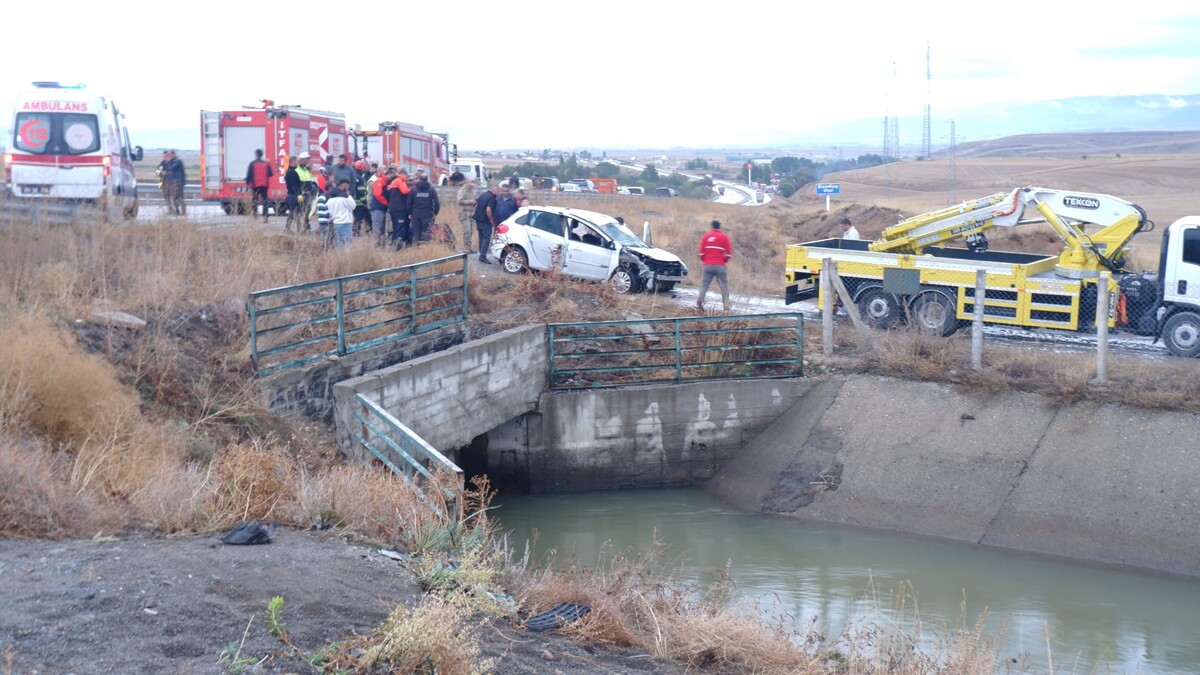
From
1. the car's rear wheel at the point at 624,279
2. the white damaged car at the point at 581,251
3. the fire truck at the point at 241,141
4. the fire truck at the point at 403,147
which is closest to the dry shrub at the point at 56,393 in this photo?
the white damaged car at the point at 581,251

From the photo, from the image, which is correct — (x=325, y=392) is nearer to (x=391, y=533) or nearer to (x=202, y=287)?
(x=202, y=287)

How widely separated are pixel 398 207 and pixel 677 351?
6.36m

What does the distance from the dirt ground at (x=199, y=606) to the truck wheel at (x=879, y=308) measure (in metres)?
12.3

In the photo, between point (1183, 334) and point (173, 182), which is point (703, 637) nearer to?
point (1183, 334)

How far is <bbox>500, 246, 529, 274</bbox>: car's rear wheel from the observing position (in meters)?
20.9

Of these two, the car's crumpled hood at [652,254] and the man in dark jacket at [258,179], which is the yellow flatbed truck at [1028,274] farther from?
the man in dark jacket at [258,179]

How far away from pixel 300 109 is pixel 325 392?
17249 mm

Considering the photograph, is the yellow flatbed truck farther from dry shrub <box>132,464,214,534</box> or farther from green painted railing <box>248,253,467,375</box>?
dry shrub <box>132,464,214,534</box>

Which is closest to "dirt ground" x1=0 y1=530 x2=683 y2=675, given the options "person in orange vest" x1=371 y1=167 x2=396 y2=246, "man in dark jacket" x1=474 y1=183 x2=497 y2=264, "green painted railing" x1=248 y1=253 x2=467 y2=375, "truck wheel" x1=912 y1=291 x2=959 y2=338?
"green painted railing" x1=248 y1=253 x2=467 y2=375

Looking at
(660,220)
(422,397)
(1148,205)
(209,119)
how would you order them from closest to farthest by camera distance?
(422,397) < (209,119) < (660,220) < (1148,205)

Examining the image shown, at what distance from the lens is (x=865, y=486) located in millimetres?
15250

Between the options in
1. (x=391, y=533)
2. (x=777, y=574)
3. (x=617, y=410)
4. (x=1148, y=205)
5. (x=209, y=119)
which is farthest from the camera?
(x=1148, y=205)

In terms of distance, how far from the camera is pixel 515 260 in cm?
2098

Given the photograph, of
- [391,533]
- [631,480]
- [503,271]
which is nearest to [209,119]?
[503,271]
